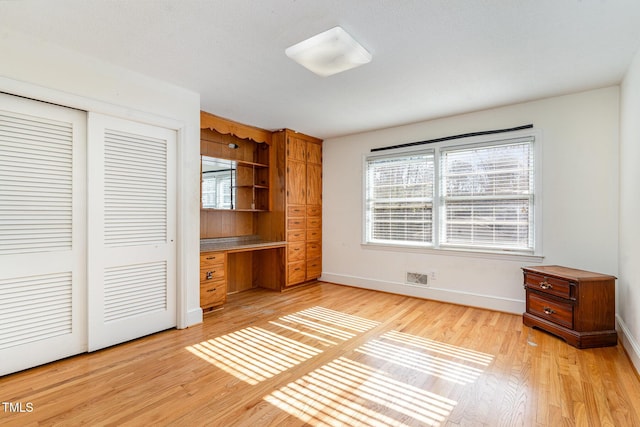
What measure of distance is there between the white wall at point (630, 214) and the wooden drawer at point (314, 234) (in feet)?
12.4

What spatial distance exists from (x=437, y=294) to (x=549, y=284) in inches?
55.0

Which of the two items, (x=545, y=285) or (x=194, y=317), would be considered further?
(x=194, y=317)

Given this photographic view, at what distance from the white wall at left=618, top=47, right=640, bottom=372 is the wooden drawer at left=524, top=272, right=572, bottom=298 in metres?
0.43

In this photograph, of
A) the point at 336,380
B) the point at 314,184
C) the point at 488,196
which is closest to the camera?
the point at 336,380

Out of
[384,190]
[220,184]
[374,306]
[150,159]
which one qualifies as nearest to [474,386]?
[374,306]

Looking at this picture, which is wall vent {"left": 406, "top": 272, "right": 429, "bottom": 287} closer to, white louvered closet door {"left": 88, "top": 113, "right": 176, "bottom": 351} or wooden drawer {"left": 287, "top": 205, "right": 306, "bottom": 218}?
wooden drawer {"left": 287, "top": 205, "right": 306, "bottom": 218}

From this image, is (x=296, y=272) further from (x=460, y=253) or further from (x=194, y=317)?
(x=460, y=253)

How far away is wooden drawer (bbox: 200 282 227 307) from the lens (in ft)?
11.6

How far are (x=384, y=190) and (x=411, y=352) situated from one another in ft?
8.55

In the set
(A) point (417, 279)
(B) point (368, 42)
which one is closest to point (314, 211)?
(A) point (417, 279)

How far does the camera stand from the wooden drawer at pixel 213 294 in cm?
353

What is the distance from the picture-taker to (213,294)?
3.63 meters

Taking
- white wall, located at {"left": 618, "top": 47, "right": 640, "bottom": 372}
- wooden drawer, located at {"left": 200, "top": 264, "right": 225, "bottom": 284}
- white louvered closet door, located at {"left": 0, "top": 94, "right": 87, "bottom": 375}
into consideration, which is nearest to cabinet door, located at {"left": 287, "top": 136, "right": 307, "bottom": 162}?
wooden drawer, located at {"left": 200, "top": 264, "right": 225, "bottom": 284}

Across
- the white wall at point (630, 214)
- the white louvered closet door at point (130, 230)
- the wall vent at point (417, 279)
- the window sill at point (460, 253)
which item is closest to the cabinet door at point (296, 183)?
the window sill at point (460, 253)
